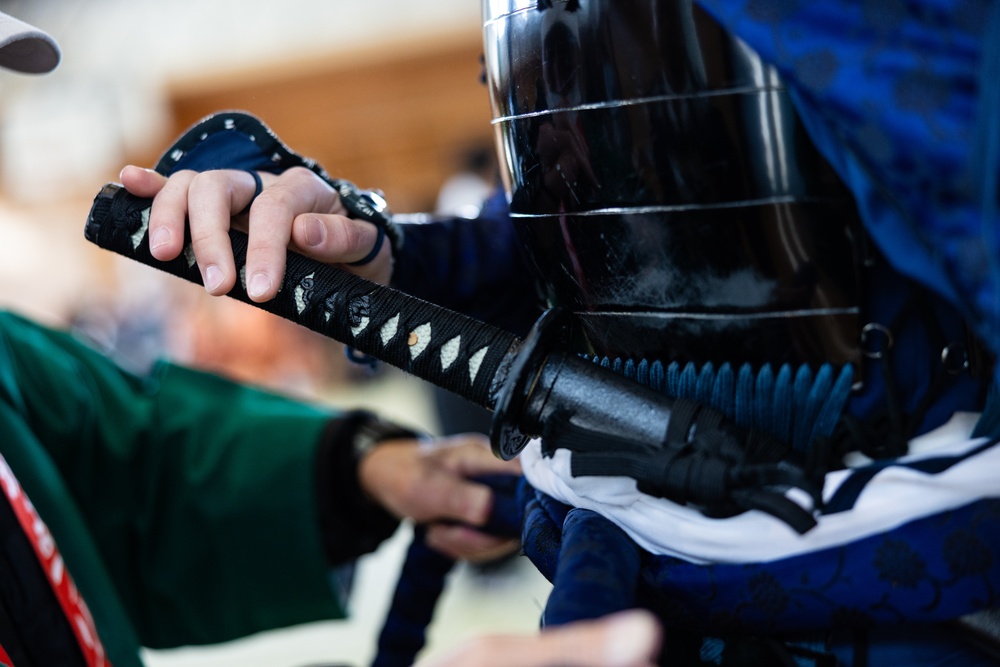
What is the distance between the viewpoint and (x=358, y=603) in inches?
82.0

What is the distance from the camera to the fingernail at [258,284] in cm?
41

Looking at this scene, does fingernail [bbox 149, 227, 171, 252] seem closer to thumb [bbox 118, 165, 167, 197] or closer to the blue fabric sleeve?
thumb [bbox 118, 165, 167, 197]

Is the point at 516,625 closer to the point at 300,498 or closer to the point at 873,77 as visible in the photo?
the point at 300,498

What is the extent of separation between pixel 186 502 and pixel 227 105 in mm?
4235

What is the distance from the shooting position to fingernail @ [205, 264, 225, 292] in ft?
1.37

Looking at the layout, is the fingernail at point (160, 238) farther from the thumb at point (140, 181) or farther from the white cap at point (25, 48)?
the white cap at point (25, 48)

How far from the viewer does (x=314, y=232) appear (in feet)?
1.49

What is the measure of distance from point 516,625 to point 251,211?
162 cm

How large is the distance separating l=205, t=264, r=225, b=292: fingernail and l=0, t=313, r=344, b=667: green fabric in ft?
1.44

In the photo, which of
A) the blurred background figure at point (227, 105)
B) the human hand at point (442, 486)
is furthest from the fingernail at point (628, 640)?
the blurred background figure at point (227, 105)

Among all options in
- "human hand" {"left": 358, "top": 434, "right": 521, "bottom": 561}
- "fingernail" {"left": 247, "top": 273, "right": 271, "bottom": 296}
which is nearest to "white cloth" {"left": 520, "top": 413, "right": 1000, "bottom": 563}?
"fingernail" {"left": 247, "top": 273, "right": 271, "bottom": 296}

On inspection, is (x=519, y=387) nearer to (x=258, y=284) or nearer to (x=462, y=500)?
(x=258, y=284)

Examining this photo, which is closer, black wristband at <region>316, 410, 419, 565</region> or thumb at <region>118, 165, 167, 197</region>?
thumb at <region>118, 165, 167, 197</region>

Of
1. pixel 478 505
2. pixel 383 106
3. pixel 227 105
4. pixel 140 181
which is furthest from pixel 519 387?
pixel 383 106
